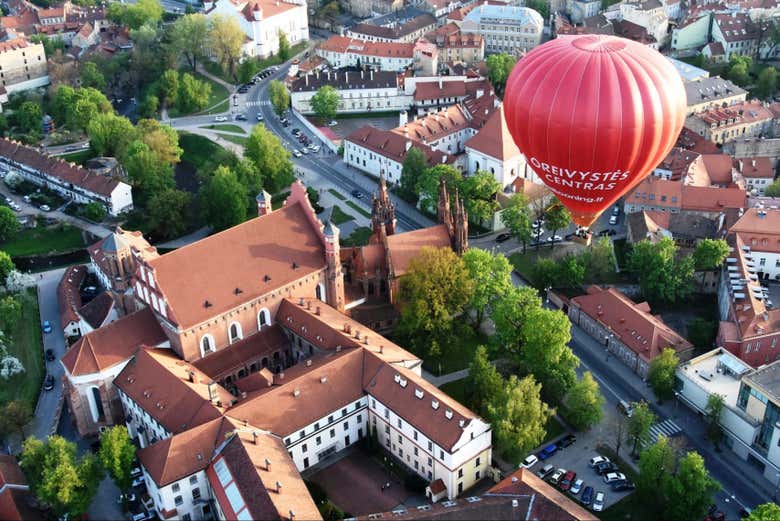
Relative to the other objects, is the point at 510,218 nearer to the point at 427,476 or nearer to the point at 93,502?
the point at 427,476

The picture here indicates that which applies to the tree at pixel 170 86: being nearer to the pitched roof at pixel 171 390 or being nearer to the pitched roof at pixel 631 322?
the pitched roof at pixel 171 390

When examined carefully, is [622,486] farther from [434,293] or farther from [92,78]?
[92,78]

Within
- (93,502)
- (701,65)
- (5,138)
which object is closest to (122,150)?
(5,138)

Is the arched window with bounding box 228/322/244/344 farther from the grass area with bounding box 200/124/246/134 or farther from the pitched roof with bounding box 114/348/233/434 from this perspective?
the grass area with bounding box 200/124/246/134

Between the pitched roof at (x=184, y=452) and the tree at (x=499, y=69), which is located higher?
the tree at (x=499, y=69)

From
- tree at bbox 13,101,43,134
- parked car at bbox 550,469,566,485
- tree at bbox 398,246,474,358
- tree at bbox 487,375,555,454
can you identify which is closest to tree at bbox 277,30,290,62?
tree at bbox 13,101,43,134

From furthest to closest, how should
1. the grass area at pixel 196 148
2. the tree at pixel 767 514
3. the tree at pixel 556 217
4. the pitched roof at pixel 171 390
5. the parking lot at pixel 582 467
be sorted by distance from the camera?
the grass area at pixel 196 148
the tree at pixel 556 217
the parking lot at pixel 582 467
the pitched roof at pixel 171 390
the tree at pixel 767 514

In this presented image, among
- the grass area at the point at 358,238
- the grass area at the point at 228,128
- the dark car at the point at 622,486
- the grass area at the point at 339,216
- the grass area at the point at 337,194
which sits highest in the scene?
the grass area at the point at 228,128

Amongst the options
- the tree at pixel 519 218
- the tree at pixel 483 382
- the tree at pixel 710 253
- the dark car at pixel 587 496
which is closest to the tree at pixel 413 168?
the tree at pixel 519 218
